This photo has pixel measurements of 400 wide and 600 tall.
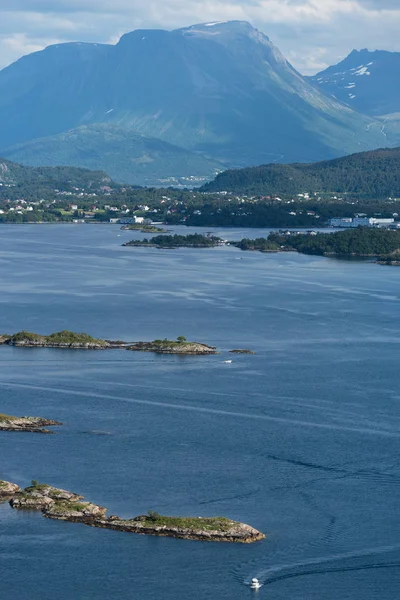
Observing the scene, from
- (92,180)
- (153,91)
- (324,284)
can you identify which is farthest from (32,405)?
(153,91)

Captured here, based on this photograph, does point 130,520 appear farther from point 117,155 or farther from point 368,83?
point 368,83

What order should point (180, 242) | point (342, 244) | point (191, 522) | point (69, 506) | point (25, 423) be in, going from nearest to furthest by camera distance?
point (191, 522) → point (69, 506) → point (25, 423) → point (342, 244) → point (180, 242)

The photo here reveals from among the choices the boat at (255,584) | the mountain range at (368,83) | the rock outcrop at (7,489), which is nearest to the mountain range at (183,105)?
the mountain range at (368,83)

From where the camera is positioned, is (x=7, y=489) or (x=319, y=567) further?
(x=7, y=489)

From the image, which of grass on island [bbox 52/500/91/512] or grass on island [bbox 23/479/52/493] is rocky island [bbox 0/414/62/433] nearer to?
grass on island [bbox 23/479/52/493]

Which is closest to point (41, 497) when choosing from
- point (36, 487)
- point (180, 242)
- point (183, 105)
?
point (36, 487)

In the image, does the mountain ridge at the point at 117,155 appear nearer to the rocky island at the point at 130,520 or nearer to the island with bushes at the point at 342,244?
the island with bushes at the point at 342,244
